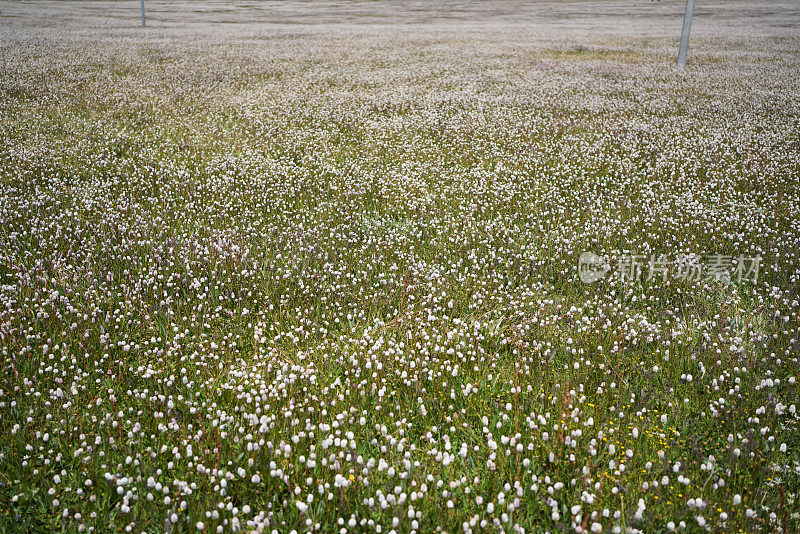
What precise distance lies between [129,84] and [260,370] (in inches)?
833

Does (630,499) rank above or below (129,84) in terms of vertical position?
below

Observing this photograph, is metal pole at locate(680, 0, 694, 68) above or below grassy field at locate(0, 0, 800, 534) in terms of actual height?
above

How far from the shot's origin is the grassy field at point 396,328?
3.40 meters

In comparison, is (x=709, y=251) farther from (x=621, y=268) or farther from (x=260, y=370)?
(x=260, y=370)

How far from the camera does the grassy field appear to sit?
3404 millimetres

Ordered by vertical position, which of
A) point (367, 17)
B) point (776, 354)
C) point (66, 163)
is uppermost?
point (367, 17)

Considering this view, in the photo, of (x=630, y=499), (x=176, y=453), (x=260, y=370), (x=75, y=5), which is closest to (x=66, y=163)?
(x=260, y=370)

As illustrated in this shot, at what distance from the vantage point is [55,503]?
313 centimetres

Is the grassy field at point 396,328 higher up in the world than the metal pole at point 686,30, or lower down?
lower down

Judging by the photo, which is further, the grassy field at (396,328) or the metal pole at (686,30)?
the metal pole at (686,30)

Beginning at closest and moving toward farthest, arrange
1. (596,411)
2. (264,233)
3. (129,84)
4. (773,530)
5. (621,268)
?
(773,530) → (596,411) → (621,268) → (264,233) → (129,84)

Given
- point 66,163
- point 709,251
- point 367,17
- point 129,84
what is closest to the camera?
point 709,251

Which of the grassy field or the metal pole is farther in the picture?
the metal pole

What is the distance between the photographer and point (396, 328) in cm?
541
